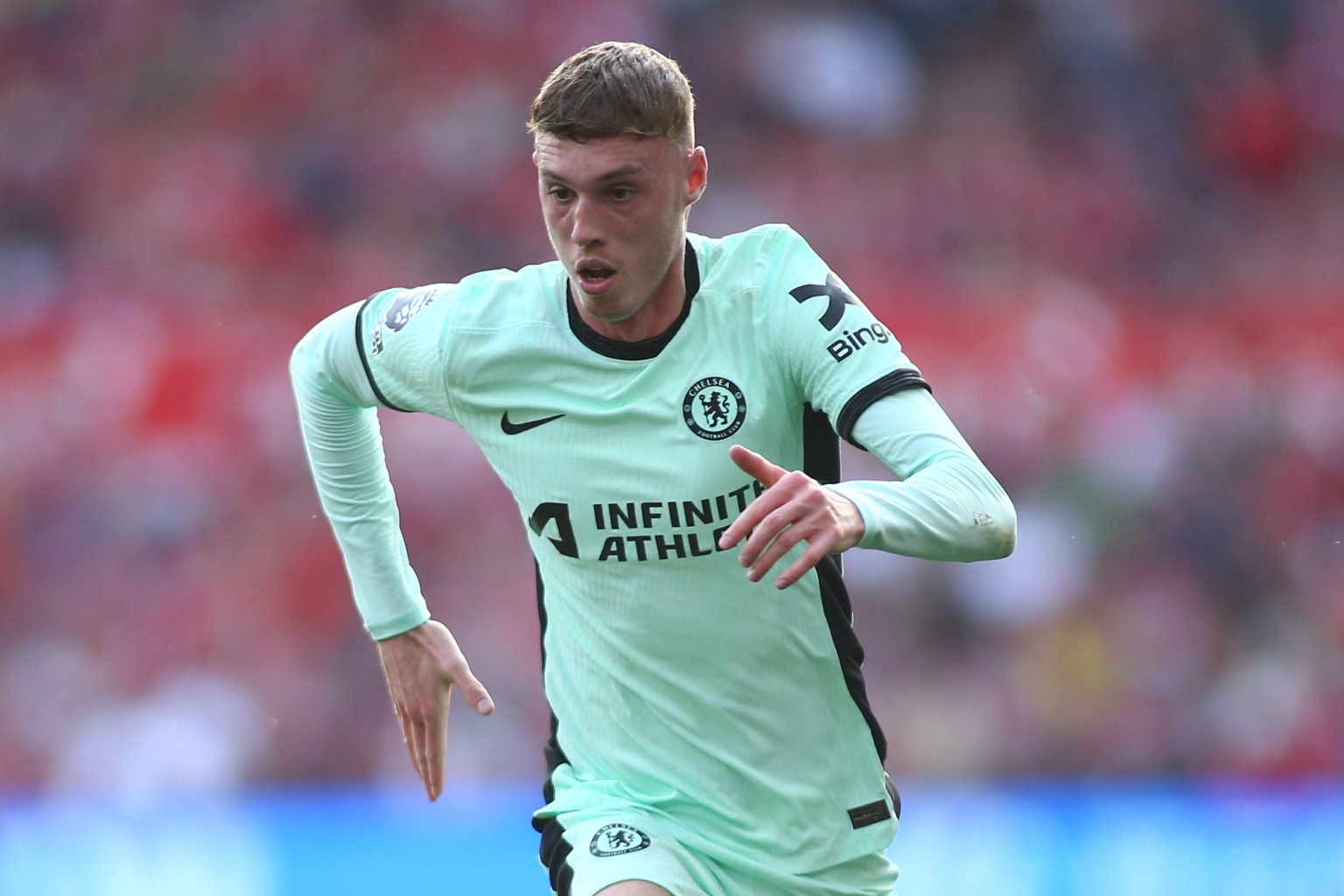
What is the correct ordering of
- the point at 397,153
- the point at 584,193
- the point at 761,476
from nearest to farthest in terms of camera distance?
1. the point at 761,476
2. the point at 584,193
3. the point at 397,153

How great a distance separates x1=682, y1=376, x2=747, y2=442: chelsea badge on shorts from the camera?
12.8 ft

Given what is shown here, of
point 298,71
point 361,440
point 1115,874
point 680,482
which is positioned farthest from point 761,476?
point 298,71

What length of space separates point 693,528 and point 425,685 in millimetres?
977

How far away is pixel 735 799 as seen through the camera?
13.1 feet

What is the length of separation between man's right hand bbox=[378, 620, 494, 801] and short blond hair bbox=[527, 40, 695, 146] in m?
1.32

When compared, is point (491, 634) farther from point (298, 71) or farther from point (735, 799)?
point (735, 799)

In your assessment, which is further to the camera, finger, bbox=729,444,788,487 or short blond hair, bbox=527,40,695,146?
short blond hair, bbox=527,40,695,146

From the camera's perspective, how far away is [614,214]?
389 centimetres

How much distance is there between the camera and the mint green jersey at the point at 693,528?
12.8 ft

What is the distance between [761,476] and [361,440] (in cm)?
159

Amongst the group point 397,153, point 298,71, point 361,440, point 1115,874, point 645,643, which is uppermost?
point 298,71

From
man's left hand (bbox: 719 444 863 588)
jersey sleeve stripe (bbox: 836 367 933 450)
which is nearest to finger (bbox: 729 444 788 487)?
man's left hand (bbox: 719 444 863 588)

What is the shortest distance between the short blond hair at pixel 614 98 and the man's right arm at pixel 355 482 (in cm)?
82

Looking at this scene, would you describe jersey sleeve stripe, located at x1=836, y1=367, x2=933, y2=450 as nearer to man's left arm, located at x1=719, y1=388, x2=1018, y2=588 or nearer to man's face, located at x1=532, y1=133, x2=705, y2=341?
man's left arm, located at x1=719, y1=388, x2=1018, y2=588
